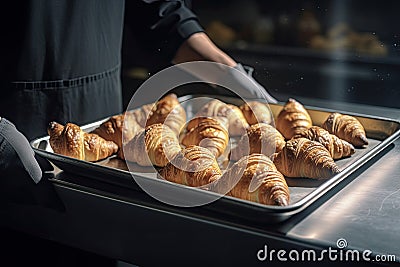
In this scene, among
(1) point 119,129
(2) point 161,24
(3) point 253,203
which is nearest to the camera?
(3) point 253,203

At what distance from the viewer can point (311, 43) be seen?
9.76 feet

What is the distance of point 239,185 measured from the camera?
945mm

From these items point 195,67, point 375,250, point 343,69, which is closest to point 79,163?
point 375,250

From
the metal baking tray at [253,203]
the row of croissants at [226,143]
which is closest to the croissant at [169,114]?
the row of croissants at [226,143]

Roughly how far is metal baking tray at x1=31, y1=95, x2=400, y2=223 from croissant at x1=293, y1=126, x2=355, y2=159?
0.01 meters

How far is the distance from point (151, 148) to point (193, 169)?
0.46 ft

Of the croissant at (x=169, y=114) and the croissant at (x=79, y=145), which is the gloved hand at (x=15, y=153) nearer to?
the croissant at (x=79, y=145)

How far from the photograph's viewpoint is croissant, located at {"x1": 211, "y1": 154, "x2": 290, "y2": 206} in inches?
35.6

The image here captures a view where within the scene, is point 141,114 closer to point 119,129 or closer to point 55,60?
point 119,129

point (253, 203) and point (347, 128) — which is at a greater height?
point (347, 128)

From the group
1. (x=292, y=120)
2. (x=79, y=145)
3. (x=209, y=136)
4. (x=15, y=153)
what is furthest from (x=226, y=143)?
(x=15, y=153)

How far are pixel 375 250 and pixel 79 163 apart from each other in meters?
0.46

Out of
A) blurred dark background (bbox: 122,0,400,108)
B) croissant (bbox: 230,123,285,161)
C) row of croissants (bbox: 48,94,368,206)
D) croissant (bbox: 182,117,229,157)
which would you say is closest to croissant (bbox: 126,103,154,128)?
row of croissants (bbox: 48,94,368,206)

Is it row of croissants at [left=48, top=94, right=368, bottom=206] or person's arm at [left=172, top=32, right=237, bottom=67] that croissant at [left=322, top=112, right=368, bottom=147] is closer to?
row of croissants at [left=48, top=94, right=368, bottom=206]
